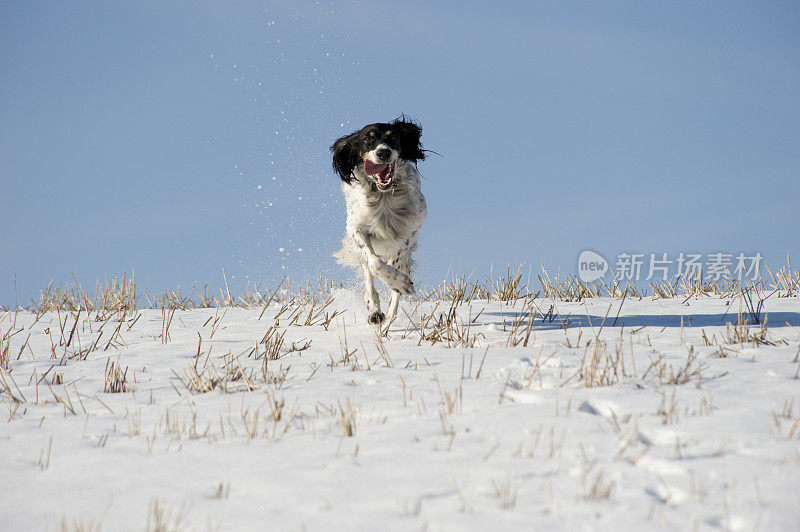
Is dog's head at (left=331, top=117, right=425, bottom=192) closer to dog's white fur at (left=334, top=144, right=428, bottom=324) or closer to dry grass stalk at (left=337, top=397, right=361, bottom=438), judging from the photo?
dog's white fur at (left=334, top=144, right=428, bottom=324)

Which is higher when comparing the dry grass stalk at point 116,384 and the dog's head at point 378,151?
the dog's head at point 378,151

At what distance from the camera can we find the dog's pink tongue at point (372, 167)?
5973 millimetres

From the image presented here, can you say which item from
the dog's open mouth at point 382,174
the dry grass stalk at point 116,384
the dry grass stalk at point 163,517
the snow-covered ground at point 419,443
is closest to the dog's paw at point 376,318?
the dog's open mouth at point 382,174

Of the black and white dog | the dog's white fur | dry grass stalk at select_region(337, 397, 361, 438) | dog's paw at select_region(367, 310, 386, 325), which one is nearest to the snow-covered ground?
dry grass stalk at select_region(337, 397, 361, 438)

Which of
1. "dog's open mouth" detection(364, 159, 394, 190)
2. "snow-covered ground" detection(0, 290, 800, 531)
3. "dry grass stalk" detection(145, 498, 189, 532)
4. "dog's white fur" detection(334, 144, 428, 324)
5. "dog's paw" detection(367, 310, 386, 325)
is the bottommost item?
"dry grass stalk" detection(145, 498, 189, 532)

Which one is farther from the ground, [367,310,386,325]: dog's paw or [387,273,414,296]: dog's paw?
[387,273,414,296]: dog's paw

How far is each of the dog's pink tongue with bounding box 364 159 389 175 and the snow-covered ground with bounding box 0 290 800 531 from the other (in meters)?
2.74

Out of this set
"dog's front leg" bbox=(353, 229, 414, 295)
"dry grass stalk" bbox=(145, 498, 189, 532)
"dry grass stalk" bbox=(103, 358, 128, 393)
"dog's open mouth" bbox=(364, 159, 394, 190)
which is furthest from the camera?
"dog's open mouth" bbox=(364, 159, 394, 190)

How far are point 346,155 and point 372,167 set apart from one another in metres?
0.46

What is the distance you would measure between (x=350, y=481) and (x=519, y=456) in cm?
50

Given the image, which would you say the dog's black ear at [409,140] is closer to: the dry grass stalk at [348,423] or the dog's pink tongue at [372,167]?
the dog's pink tongue at [372,167]

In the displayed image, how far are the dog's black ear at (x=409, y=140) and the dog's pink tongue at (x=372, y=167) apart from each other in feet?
1.19

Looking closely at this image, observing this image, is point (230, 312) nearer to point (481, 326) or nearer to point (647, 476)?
point (481, 326)

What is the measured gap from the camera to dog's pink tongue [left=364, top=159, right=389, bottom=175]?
19.6 feet
